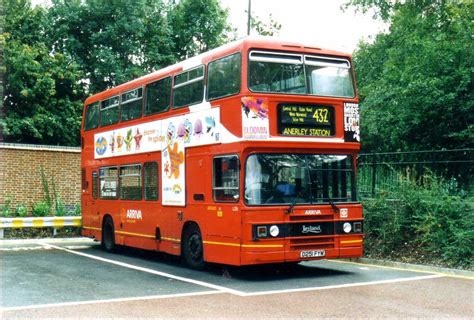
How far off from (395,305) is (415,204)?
620cm

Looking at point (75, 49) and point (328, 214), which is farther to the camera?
point (75, 49)

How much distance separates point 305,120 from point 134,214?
6137mm

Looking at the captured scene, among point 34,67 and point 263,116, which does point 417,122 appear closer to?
point 263,116

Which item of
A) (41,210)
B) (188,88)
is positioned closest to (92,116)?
(41,210)

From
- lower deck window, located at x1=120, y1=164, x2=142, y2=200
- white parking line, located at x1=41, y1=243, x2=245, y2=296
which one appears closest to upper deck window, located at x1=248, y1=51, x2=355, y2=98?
white parking line, located at x1=41, y1=243, x2=245, y2=296

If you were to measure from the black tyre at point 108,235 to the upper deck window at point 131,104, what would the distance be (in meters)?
3.07

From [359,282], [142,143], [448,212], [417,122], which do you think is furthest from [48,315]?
[417,122]

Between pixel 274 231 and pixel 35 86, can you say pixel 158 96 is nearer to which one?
pixel 274 231

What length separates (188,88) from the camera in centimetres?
1381

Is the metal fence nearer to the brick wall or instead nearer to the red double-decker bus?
the red double-decker bus

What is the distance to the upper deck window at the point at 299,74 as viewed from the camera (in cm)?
1184

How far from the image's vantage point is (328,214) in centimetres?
1212

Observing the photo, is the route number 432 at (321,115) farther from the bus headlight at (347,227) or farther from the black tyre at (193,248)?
the black tyre at (193,248)

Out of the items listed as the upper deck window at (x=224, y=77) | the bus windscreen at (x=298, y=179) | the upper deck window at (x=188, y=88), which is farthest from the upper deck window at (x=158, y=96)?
the bus windscreen at (x=298, y=179)
